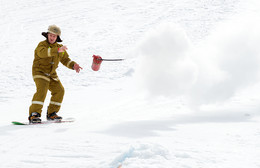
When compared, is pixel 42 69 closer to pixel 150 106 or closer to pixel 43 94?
pixel 43 94

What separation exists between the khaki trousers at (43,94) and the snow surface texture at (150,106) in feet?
1.66

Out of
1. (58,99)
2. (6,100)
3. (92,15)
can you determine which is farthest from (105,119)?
(92,15)

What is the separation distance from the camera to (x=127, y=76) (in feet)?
38.0

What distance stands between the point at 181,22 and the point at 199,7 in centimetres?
367

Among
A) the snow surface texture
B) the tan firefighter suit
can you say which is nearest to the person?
the tan firefighter suit

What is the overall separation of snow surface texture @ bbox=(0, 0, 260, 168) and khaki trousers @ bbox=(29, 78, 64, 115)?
19.9 inches

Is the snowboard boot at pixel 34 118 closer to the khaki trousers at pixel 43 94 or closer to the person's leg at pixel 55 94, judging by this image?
the khaki trousers at pixel 43 94

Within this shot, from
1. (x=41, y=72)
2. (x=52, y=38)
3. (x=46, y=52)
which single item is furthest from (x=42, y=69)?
(x=52, y=38)

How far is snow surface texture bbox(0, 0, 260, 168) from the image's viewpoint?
368 centimetres

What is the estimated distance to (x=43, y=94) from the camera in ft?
19.4

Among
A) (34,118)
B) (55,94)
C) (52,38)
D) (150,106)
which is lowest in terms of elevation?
(34,118)

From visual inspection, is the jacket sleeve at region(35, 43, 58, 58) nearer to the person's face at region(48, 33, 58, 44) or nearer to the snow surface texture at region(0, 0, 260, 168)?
the person's face at region(48, 33, 58, 44)

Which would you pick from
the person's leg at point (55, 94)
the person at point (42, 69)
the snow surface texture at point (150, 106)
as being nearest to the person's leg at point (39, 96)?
the person at point (42, 69)

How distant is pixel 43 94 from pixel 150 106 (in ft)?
8.13
